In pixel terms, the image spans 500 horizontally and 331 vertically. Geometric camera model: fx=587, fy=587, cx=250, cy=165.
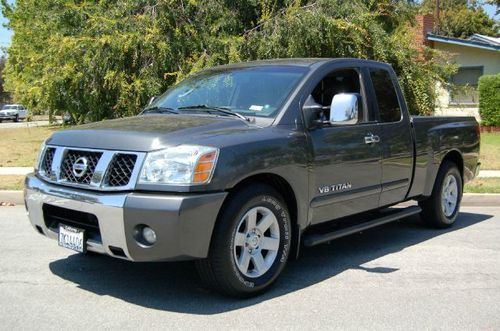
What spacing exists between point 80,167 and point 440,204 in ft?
14.8

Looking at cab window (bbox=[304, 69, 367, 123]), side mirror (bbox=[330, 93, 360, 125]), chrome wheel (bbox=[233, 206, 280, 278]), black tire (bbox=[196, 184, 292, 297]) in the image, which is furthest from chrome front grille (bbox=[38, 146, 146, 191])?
cab window (bbox=[304, 69, 367, 123])

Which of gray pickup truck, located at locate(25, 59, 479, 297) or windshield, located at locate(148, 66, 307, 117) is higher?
windshield, located at locate(148, 66, 307, 117)

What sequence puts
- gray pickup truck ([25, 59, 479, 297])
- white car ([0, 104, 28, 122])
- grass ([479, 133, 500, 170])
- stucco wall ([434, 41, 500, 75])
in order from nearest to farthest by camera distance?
gray pickup truck ([25, 59, 479, 297]), grass ([479, 133, 500, 170]), stucco wall ([434, 41, 500, 75]), white car ([0, 104, 28, 122])

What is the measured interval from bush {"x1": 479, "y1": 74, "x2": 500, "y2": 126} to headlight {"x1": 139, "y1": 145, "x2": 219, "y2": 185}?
1883cm

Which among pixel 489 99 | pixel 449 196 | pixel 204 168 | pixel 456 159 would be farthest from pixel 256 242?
pixel 489 99

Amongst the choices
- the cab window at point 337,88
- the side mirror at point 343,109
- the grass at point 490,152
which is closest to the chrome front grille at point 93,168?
the side mirror at point 343,109

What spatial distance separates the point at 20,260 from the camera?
5.65 metres

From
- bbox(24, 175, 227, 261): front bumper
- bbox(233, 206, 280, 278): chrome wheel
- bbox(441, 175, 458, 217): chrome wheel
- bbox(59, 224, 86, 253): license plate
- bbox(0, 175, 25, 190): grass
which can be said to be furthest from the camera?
bbox(0, 175, 25, 190): grass

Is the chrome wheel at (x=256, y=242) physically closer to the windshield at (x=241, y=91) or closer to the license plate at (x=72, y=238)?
the windshield at (x=241, y=91)

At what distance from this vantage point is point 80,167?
4.39 metres

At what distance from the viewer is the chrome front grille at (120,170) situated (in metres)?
4.14

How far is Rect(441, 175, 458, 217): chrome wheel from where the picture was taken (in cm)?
719

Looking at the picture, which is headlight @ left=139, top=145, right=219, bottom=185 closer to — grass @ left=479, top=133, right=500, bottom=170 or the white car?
grass @ left=479, top=133, right=500, bottom=170

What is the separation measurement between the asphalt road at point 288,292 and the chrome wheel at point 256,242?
262mm
